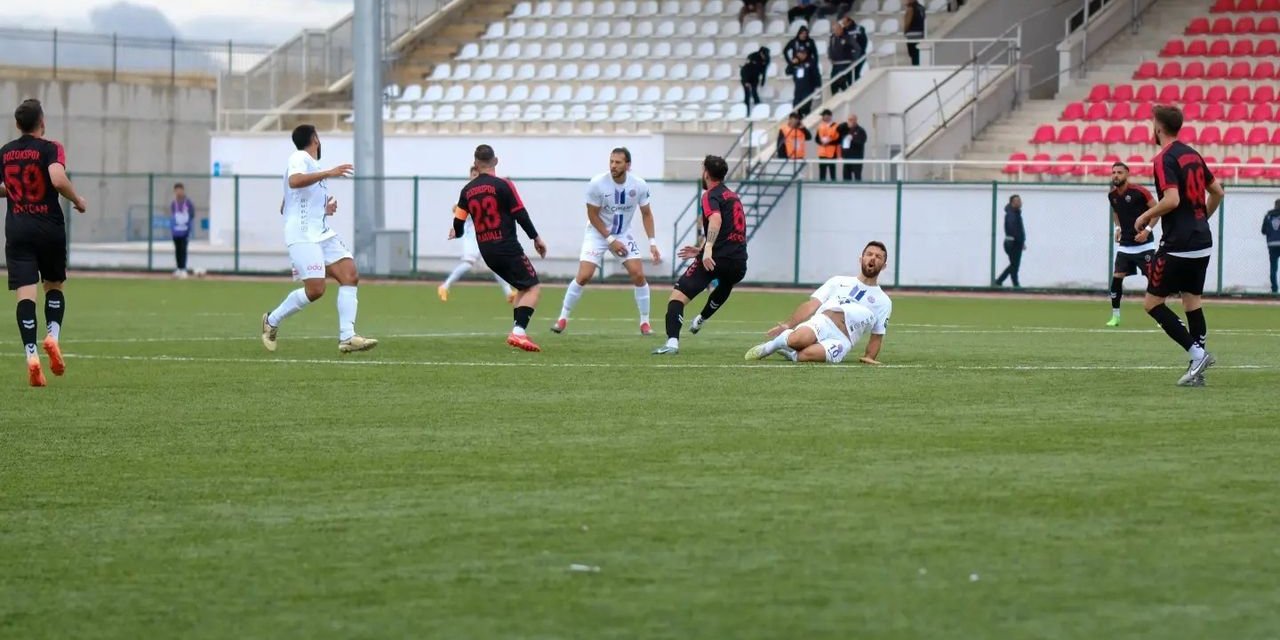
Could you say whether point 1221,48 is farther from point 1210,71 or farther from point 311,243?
point 311,243

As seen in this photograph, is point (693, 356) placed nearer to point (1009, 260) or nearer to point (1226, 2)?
point (1009, 260)

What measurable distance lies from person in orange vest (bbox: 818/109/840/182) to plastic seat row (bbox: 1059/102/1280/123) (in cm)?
454

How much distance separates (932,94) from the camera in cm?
3734

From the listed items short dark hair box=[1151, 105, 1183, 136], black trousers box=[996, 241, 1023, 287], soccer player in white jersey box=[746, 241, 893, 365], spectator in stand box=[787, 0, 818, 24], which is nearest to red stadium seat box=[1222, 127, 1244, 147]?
black trousers box=[996, 241, 1023, 287]

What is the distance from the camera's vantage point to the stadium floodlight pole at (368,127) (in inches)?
1398

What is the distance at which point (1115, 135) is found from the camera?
115 ft

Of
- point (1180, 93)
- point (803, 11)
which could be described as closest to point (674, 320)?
point (1180, 93)

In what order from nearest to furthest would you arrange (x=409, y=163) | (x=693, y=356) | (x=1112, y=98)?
(x=693, y=356) → (x=1112, y=98) → (x=409, y=163)

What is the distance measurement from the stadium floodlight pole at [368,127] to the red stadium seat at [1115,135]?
523 inches

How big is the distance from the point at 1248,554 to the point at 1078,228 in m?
27.1

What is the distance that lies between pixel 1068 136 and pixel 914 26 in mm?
4839

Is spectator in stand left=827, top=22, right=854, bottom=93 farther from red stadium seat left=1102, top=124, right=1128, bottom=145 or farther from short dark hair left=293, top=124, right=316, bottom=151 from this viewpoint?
short dark hair left=293, top=124, right=316, bottom=151

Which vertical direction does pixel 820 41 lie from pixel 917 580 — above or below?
above

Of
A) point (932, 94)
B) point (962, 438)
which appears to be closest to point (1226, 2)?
point (932, 94)
